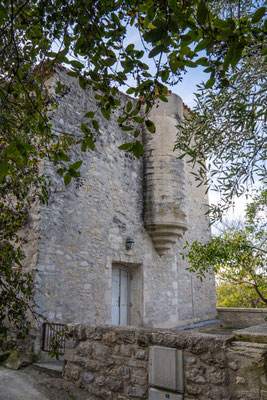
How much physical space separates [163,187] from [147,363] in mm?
4762

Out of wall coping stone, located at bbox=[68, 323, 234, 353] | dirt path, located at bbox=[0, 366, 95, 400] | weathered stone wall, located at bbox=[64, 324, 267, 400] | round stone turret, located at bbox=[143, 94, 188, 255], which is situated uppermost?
round stone turret, located at bbox=[143, 94, 188, 255]

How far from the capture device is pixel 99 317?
5578 mm

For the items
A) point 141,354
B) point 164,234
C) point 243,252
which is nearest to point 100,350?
point 141,354

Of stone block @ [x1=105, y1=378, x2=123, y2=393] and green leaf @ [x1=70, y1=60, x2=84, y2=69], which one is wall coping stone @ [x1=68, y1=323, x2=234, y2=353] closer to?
stone block @ [x1=105, y1=378, x2=123, y2=393]

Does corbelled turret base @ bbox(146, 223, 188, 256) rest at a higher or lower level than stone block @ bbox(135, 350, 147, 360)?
higher

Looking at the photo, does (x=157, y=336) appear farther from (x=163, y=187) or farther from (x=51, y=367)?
(x=163, y=187)

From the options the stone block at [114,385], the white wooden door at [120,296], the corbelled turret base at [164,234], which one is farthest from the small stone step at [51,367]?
the corbelled turret base at [164,234]

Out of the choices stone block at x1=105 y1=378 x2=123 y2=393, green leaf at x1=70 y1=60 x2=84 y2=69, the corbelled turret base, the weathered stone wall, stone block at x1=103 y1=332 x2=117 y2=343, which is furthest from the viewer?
the corbelled turret base

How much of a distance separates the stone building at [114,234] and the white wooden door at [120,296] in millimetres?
21

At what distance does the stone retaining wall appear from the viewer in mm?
8016

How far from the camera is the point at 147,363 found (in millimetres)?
2891

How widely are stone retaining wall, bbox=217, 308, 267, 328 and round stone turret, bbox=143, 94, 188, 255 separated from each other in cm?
305

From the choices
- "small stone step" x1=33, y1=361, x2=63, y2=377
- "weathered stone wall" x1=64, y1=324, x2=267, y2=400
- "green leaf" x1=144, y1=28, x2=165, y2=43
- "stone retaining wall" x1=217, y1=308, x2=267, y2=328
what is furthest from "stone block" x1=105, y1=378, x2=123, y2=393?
"stone retaining wall" x1=217, y1=308, x2=267, y2=328

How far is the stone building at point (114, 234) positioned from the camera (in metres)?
5.05
